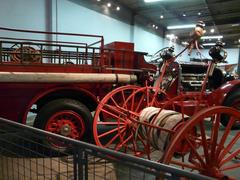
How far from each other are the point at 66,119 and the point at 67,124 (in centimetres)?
9

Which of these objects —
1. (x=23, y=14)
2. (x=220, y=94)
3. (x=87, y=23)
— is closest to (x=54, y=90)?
(x=220, y=94)

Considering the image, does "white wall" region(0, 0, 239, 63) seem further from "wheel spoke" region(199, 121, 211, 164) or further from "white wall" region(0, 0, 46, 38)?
"wheel spoke" region(199, 121, 211, 164)

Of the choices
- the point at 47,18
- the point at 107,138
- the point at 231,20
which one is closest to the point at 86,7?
the point at 47,18

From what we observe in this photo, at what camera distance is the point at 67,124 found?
3.48 m

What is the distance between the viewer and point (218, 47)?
7.72 feet

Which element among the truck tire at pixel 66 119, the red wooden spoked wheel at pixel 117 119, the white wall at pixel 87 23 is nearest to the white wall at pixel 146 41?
the white wall at pixel 87 23

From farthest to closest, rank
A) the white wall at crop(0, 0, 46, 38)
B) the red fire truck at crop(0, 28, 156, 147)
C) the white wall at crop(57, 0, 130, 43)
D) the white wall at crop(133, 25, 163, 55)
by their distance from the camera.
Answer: the white wall at crop(133, 25, 163, 55)
the white wall at crop(57, 0, 130, 43)
the white wall at crop(0, 0, 46, 38)
the red fire truck at crop(0, 28, 156, 147)

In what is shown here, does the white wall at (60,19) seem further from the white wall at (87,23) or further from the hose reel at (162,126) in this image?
the hose reel at (162,126)

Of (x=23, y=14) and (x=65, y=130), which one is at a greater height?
(x=23, y=14)

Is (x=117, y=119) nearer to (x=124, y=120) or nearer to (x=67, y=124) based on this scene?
(x=124, y=120)

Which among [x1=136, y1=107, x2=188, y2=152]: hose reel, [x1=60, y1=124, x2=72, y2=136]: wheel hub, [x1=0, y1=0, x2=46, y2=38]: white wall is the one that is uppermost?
[x1=0, y1=0, x2=46, y2=38]: white wall

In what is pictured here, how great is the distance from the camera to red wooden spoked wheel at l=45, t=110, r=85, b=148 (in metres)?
3.44

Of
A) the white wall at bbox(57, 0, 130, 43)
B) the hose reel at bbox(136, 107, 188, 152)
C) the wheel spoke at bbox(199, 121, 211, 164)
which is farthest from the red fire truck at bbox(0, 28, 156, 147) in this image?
the white wall at bbox(57, 0, 130, 43)

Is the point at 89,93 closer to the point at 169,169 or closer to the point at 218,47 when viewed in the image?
the point at 218,47
